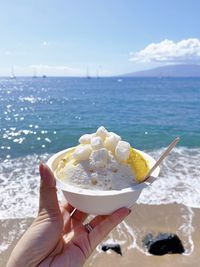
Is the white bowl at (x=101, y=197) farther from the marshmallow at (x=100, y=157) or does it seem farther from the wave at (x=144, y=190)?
the wave at (x=144, y=190)

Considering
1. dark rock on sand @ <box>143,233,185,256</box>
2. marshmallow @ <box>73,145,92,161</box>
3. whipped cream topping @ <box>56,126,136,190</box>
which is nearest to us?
whipped cream topping @ <box>56,126,136,190</box>

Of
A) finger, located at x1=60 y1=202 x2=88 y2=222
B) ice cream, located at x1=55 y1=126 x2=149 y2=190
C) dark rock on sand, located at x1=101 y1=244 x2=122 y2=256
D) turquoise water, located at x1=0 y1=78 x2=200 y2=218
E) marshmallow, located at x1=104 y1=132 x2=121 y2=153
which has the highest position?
marshmallow, located at x1=104 y1=132 x2=121 y2=153

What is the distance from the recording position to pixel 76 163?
9.78 feet

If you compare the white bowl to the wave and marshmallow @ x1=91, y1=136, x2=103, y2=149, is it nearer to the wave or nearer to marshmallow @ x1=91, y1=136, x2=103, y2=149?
marshmallow @ x1=91, y1=136, x2=103, y2=149

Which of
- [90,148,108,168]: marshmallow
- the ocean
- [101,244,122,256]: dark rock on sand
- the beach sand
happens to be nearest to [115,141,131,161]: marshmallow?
[90,148,108,168]: marshmallow

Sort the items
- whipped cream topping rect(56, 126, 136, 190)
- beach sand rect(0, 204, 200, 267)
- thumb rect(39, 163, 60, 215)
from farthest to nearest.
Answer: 1. beach sand rect(0, 204, 200, 267)
2. whipped cream topping rect(56, 126, 136, 190)
3. thumb rect(39, 163, 60, 215)

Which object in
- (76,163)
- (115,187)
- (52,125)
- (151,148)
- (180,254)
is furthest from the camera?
(52,125)

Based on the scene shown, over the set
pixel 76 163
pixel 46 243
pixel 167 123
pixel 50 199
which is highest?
pixel 76 163

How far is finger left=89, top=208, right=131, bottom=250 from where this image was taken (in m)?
2.91

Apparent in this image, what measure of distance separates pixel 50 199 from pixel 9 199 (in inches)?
327

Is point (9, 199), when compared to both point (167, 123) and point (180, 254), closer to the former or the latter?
point (180, 254)

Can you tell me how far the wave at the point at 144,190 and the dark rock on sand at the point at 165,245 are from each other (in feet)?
8.19

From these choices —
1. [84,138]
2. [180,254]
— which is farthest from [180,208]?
[84,138]

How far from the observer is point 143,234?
849 centimetres
